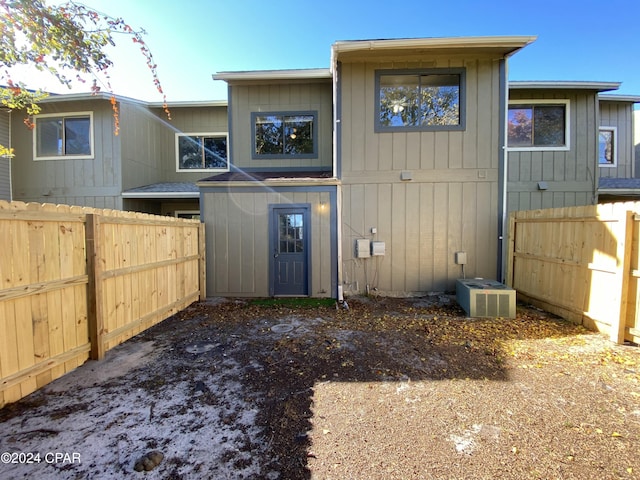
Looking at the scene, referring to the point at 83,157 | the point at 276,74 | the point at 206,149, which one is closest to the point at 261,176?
the point at 276,74

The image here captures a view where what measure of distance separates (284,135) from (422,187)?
3.74 meters

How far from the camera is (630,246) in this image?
3607 millimetres

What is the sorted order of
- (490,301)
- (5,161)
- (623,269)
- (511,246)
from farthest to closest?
(5,161), (511,246), (490,301), (623,269)

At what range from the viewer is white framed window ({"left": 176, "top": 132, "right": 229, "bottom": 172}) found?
9.86m

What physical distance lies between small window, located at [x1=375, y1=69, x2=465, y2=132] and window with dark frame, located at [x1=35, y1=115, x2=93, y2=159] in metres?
8.29

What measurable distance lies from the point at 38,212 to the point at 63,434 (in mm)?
1904

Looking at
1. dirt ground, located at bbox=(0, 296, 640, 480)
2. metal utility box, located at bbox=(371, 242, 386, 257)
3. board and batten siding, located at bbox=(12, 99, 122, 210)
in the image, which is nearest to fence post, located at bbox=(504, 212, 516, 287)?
dirt ground, located at bbox=(0, 296, 640, 480)

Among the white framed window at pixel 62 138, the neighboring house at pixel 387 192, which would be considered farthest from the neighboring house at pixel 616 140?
the white framed window at pixel 62 138

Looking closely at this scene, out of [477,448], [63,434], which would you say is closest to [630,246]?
[477,448]

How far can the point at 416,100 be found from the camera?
21.1 feet

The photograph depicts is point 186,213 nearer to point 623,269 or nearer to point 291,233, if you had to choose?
point 291,233

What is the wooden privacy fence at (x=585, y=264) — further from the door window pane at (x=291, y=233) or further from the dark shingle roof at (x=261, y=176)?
the door window pane at (x=291, y=233)

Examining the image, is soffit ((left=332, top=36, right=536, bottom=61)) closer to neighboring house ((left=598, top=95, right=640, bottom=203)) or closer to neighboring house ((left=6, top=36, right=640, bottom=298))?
neighboring house ((left=6, top=36, right=640, bottom=298))

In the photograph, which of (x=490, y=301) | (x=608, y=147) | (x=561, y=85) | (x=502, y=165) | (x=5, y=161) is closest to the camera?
(x=490, y=301)
